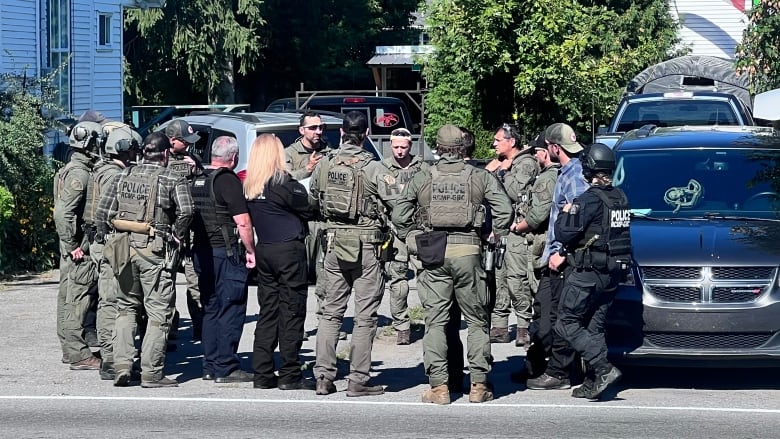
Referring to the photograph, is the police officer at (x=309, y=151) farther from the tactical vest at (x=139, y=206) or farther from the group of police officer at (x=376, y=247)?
the tactical vest at (x=139, y=206)

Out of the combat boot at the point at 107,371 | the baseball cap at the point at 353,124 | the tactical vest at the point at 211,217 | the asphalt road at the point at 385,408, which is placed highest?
the baseball cap at the point at 353,124

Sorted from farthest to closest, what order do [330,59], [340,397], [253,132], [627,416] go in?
[330,59]
[253,132]
[340,397]
[627,416]

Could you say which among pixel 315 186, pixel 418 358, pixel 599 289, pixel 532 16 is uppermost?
pixel 532 16

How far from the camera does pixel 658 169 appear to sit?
10555 millimetres

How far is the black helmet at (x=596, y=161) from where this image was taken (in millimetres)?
8758

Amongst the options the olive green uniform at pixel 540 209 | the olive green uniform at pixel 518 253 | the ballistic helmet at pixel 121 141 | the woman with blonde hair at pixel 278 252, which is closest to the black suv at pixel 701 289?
the olive green uniform at pixel 540 209

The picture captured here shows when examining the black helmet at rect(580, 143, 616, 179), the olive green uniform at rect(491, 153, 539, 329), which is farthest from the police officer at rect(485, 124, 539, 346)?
the black helmet at rect(580, 143, 616, 179)

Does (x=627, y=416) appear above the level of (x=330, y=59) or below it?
below

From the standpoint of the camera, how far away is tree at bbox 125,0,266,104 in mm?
40156

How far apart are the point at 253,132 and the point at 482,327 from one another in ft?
18.7

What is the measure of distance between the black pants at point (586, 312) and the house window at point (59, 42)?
1873 cm

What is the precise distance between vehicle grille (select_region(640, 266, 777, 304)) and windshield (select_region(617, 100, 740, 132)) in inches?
359

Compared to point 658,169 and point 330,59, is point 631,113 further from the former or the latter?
point 330,59

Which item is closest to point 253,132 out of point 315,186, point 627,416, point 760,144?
point 315,186
